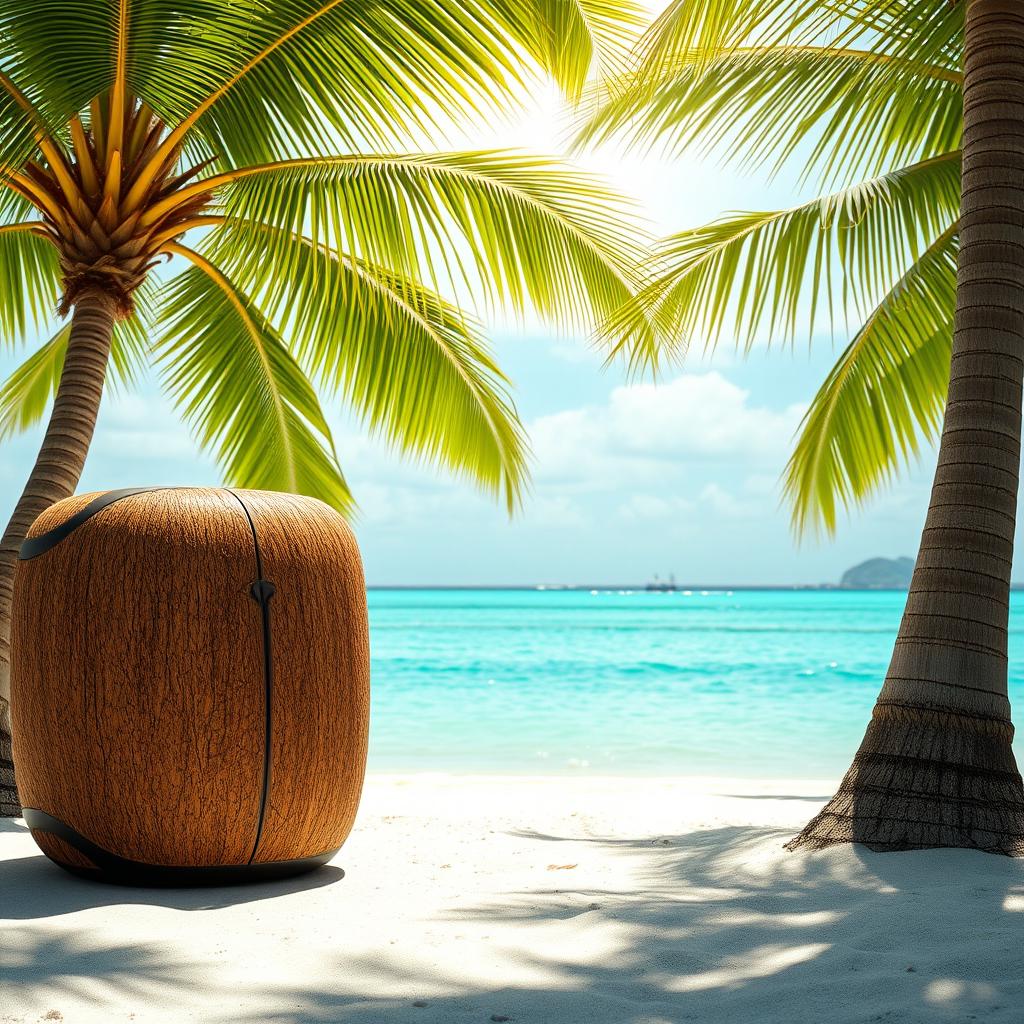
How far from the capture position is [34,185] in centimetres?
503

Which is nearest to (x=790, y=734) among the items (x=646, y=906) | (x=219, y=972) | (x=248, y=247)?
(x=248, y=247)

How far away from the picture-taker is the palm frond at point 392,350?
5.97 m

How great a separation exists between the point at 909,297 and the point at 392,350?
3.13 metres

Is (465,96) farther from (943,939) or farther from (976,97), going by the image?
(943,939)

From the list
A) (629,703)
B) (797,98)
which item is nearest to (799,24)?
(797,98)

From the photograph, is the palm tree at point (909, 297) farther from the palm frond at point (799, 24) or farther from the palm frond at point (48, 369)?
the palm frond at point (48, 369)

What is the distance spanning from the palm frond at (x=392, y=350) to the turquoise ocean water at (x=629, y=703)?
483cm

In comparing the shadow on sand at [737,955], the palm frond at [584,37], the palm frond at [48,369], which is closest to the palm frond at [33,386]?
the palm frond at [48,369]

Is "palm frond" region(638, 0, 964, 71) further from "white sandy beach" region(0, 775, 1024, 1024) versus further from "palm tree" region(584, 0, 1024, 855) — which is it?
"white sandy beach" region(0, 775, 1024, 1024)

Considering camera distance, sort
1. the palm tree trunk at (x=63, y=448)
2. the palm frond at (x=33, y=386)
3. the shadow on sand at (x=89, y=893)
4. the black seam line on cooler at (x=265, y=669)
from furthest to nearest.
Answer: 1. the palm frond at (x=33, y=386)
2. the palm tree trunk at (x=63, y=448)
3. the black seam line on cooler at (x=265, y=669)
4. the shadow on sand at (x=89, y=893)

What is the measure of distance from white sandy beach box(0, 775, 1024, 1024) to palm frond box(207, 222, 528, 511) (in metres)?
3.30

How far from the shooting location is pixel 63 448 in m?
4.91

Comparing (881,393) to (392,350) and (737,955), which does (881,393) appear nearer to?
(392,350)

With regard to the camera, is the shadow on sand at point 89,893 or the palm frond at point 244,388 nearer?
the shadow on sand at point 89,893
